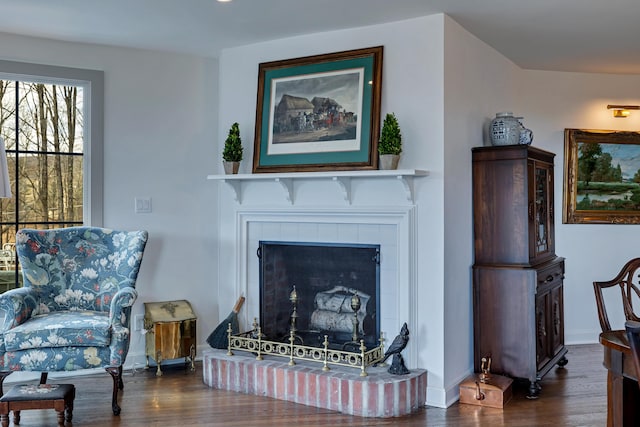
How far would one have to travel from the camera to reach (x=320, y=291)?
4.13 m

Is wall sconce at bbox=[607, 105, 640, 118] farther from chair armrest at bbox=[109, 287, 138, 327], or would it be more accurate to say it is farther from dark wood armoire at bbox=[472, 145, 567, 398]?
chair armrest at bbox=[109, 287, 138, 327]

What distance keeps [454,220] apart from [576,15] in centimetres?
145

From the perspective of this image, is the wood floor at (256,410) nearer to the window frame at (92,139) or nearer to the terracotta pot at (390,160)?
the window frame at (92,139)

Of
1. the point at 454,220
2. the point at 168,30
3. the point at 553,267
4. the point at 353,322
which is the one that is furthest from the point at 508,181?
the point at 168,30

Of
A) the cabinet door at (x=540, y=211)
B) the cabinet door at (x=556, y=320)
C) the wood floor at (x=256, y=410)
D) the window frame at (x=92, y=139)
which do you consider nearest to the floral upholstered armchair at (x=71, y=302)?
the wood floor at (x=256, y=410)

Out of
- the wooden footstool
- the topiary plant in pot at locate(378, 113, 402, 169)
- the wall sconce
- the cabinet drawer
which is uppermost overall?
the wall sconce

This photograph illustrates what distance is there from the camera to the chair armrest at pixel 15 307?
11.3ft

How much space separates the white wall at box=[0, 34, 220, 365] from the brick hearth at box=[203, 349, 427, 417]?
2.53 ft

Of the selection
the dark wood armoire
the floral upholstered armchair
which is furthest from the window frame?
the dark wood armoire

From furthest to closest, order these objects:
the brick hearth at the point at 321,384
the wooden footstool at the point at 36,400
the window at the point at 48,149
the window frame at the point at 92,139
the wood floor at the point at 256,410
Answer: the window frame at the point at 92,139
the window at the point at 48,149
the brick hearth at the point at 321,384
the wood floor at the point at 256,410
the wooden footstool at the point at 36,400

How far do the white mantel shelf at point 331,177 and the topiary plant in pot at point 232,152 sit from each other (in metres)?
0.09

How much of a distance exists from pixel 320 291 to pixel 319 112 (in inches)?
48.2

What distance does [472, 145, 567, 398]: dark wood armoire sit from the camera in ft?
12.5

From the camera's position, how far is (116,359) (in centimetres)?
340
